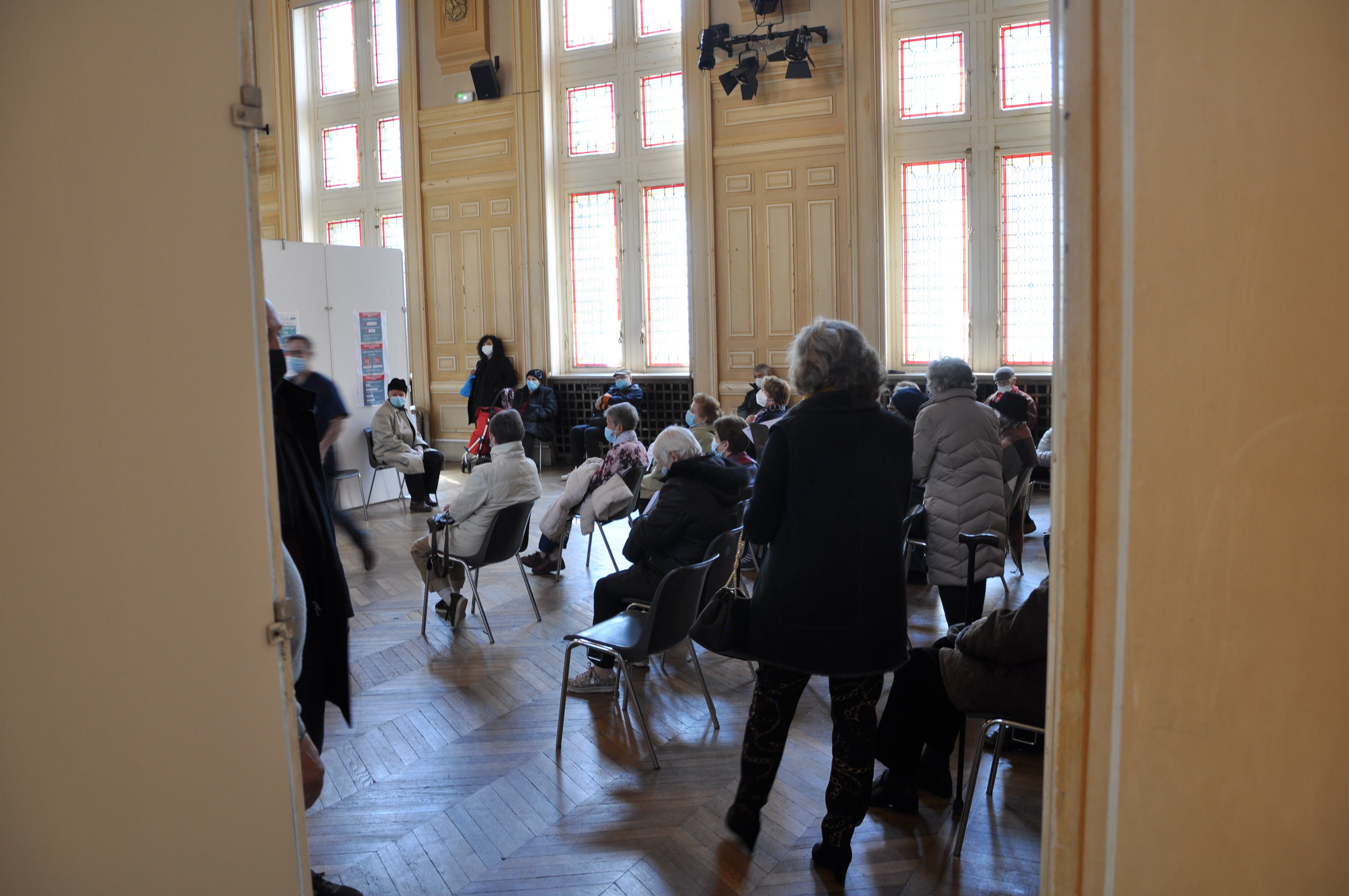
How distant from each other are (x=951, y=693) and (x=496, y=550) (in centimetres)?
263

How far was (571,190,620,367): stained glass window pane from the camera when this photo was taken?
34.0ft

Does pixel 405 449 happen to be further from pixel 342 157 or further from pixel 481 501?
pixel 342 157

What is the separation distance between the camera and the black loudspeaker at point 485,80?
10.2 m

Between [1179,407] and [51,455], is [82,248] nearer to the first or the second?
[51,455]

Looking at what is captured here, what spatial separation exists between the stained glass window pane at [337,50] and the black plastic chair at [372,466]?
19.7 ft

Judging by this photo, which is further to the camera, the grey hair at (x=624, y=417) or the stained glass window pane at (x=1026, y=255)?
the stained glass window pane at (x=1026, y=255)

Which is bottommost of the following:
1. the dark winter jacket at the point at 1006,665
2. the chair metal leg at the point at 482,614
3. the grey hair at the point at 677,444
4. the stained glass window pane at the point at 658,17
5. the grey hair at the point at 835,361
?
the chair metal leg at the point at 482,614

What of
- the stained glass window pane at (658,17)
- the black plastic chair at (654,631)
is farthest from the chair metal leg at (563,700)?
the stained glass window pane at (658,17)

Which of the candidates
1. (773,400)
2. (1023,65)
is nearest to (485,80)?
(1023,65)

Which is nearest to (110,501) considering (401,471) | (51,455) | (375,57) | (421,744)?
(51,455)

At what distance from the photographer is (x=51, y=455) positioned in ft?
3.81

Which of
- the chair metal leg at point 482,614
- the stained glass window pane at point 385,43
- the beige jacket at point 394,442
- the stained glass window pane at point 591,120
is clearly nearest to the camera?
the chair metal leg at point 482,614

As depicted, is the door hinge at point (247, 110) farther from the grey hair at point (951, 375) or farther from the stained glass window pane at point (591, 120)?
the stained glass window pane at point (591, 120)

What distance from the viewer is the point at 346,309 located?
25.7ft
